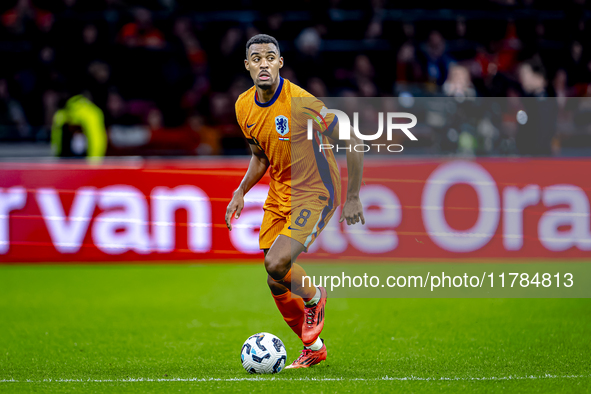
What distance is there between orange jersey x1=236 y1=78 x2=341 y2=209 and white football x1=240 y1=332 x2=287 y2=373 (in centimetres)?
93

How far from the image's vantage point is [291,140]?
16.5 feet

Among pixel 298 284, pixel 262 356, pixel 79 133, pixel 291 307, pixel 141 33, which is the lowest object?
pixel 262 356

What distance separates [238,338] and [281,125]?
2125 millimetres

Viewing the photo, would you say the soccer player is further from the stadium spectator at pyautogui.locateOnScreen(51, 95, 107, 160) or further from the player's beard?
the stadium spectator at pyautogui.locateOnScreen(51, 95, 107, 160)

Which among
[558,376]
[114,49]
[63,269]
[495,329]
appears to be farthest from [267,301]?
[114,49]

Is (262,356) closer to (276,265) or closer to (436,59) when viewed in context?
(276,265)

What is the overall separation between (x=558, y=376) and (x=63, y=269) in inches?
263

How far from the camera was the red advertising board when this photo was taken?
360 inches

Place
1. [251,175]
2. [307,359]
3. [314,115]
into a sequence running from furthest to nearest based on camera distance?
[251,175] → [307,359] → [314,115]

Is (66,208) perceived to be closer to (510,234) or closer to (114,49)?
(114,49)

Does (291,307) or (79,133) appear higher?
(79,133)

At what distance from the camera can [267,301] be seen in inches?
313

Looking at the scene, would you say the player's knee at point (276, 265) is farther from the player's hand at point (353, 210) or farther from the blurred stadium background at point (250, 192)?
the blurred stadium background at point (250, 192)

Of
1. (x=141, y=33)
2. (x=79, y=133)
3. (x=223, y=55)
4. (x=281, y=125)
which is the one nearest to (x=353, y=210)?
(x=281, y=125)
